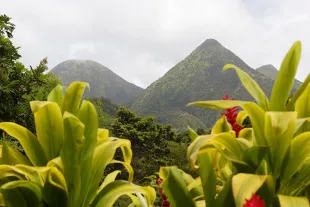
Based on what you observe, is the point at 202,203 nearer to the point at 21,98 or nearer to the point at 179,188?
the point at 179,188

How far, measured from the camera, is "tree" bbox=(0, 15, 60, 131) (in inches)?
258

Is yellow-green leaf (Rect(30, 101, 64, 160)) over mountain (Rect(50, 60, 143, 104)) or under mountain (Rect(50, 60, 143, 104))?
over

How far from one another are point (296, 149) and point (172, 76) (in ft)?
422

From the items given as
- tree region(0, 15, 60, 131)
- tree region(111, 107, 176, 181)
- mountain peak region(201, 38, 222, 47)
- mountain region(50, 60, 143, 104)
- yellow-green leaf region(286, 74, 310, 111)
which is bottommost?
mountain region(50, 60, 143, 104)

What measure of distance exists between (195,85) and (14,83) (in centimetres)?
11516

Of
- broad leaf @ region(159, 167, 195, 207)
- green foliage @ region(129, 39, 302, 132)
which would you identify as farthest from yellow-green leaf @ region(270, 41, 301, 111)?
green foliage @ region(129, 39, 302, 132)

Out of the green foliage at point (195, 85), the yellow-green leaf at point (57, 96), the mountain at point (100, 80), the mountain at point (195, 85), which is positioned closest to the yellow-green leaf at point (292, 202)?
the yellow-green leaf at point (57, 96)

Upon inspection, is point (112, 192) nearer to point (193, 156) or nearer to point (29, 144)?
point (29, 144)

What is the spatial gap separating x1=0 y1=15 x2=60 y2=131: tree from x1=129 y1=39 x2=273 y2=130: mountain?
296 ft

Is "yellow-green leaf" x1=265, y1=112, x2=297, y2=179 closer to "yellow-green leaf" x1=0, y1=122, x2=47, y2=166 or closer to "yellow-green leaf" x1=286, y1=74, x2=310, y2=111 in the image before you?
"yellow-green leaf" x1=286, y1=74, x2=310, y2=111

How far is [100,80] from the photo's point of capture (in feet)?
603

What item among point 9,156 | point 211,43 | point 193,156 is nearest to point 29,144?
point 9,156

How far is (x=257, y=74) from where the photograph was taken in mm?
109750

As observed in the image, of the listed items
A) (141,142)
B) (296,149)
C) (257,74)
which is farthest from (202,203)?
(257,74)
